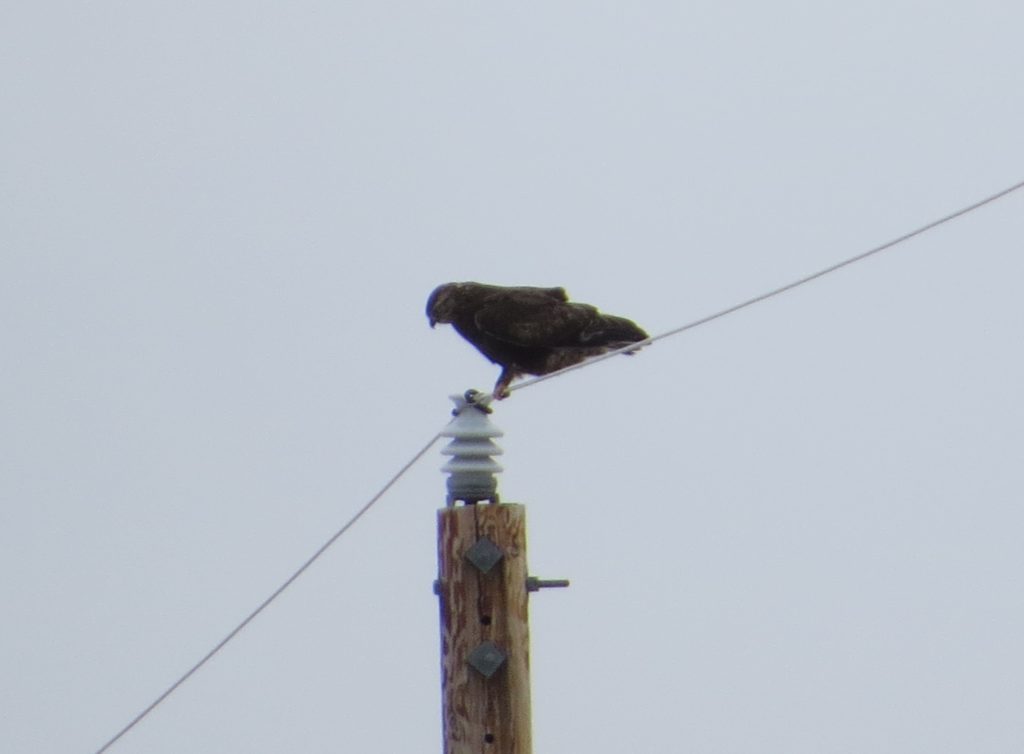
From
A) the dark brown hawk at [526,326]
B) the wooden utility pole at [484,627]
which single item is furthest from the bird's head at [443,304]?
the wooden utility pole at [484,627]

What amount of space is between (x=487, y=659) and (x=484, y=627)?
0.10m

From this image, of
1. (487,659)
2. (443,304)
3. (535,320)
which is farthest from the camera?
(443,304)

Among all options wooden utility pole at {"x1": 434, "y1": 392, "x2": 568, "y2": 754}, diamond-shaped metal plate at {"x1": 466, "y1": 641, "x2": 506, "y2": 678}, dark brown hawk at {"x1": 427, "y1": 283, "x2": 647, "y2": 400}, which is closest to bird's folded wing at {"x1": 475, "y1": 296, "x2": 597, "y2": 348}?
dark brown hawk at {"x1": 427, "y1": 283, "x2": 647, "y2": 400}

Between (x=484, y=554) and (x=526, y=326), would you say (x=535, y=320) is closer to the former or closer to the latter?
(x=526, y=326)

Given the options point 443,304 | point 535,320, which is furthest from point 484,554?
point 443,304

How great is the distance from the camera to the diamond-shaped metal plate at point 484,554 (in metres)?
5.21

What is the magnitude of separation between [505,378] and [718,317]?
323cm

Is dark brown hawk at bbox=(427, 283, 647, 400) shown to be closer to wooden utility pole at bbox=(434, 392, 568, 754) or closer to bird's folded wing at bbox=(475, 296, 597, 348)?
bird's folded wing at bbox=(475, 296, 597, 348)

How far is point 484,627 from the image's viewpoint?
17.1 ft

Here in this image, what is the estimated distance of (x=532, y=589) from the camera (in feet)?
17.4

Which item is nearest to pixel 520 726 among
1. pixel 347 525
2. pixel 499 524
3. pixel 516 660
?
pixel 516 660

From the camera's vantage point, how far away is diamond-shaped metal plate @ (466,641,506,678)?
5164mm

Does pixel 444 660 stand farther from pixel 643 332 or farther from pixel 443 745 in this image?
pixel 643 332

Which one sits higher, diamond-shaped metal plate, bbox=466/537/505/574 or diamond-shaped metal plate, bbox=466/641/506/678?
diamond-shaped metal plate, bbox=466/537/505/574
